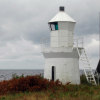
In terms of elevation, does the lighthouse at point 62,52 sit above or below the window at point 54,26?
below

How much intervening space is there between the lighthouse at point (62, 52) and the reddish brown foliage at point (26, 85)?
2061 mm

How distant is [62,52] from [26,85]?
184 inches

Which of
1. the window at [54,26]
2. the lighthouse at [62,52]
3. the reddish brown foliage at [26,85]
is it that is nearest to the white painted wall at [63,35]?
the lighthouse at [62,52]

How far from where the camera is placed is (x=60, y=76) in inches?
853

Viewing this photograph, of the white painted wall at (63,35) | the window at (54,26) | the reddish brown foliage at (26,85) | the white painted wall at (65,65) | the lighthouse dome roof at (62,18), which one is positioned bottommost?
the reddish brown foliage at (26,85)

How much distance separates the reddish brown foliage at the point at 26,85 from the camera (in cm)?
1831

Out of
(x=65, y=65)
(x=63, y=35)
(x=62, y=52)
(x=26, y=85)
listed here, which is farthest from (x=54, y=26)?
(x=26, y=85)

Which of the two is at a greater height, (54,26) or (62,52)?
(54,26)

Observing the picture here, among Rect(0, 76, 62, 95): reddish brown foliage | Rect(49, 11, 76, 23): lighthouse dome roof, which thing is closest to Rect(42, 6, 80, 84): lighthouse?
Rect(49, 11, 76, 23): lighthouse dome roof

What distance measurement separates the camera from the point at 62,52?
21.2 meters

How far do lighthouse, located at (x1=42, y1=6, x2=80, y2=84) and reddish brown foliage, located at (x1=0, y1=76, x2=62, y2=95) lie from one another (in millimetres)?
2061

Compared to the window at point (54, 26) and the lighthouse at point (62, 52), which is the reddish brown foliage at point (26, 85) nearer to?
the lighthouse at point (62, 52)

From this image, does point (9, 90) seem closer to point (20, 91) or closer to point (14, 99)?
point (20, 91)

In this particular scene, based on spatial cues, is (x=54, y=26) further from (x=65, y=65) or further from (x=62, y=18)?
(x=65, y=65)
